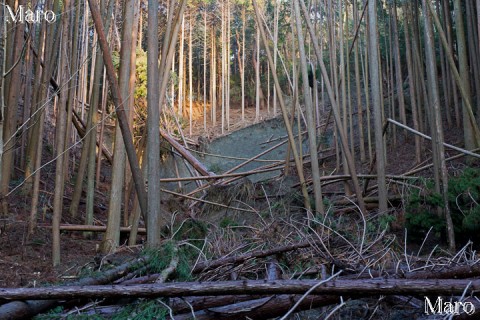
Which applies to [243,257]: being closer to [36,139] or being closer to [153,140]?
[153,140]

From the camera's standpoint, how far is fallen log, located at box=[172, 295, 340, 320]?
2.18m

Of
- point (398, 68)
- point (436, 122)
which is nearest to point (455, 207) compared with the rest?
point (436, 122)

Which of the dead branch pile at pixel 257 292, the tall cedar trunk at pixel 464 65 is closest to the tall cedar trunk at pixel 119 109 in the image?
the dead branch pile at pixel 257 292

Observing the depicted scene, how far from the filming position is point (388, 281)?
6.88ft

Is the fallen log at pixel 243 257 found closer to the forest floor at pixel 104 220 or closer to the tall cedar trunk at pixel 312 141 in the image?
the forest floor at pixel 104 220

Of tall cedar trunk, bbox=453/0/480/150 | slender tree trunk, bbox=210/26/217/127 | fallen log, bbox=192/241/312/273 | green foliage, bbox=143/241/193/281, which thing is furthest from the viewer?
slender tree trunk, bbox=210/26/217/127

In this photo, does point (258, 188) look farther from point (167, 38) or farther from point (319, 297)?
point (319, 297)

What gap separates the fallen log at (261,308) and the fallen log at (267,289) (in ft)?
0.37

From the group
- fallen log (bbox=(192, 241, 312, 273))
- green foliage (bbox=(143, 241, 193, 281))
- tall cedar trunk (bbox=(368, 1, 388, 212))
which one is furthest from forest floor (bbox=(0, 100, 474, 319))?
tall cedar trunk (bbox=(368, 1, 388, 212))

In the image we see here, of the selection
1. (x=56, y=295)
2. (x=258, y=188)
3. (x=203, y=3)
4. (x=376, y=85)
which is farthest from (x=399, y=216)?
(x=203, y=3)

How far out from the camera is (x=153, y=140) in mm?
3389

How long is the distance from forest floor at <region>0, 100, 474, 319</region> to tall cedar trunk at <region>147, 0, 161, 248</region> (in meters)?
0.33

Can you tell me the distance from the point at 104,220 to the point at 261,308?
4.30 meters

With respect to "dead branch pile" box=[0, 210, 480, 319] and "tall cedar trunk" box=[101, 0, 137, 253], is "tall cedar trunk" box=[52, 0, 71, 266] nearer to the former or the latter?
"tall cedar trunk" box=[101, 0, 137, 253]
